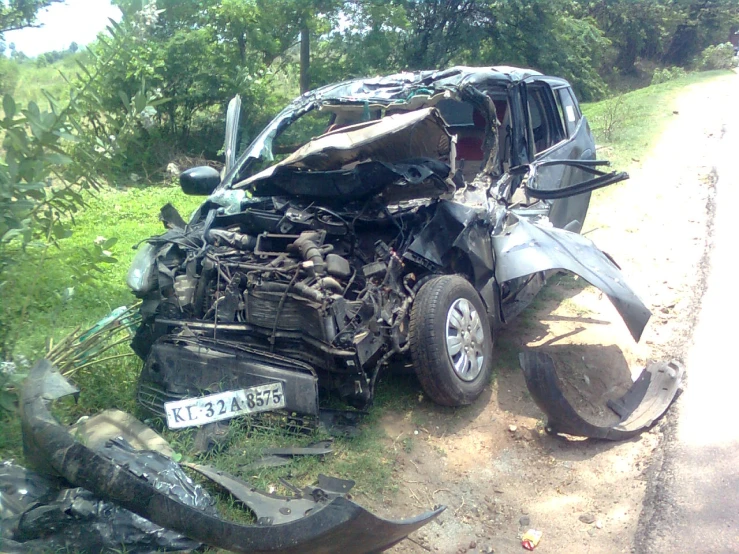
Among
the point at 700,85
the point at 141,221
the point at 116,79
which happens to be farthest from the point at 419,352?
the point at 700,85

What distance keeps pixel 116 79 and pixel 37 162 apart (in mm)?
959

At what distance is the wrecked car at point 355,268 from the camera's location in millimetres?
3889

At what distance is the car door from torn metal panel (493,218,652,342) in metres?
0.67

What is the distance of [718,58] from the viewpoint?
2558 centimetres

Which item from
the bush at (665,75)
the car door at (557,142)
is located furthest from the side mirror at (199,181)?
the bush at (665,75)

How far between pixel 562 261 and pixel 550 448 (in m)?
1.21

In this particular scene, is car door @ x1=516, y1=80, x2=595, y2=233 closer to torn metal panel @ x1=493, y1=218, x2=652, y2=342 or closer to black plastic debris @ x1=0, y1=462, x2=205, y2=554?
torn metal panel @ x1=493, y1=218, x2=652, y2=342

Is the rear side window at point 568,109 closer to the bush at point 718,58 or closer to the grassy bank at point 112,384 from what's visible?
the grassy bank at point 112,384

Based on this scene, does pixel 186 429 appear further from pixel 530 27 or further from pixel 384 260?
pixel 530 27

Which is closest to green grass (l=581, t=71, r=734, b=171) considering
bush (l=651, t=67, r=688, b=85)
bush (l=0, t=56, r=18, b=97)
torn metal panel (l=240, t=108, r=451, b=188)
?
bush (l=651, t=67, r=688, b=85)

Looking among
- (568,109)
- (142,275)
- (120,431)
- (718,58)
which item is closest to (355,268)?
(142,275)

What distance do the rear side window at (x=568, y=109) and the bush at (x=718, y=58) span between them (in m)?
23.3

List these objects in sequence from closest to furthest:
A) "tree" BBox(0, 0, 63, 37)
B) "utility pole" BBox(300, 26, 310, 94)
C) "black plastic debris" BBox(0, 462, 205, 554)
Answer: "black plastic debris" BBox(0, 462, 205, 554)
"tree" BBox(0, 0, 63, 37)
"utility pole" BBox(300, 26, 310, 94)

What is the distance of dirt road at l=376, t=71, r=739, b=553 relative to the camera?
3283 mm
